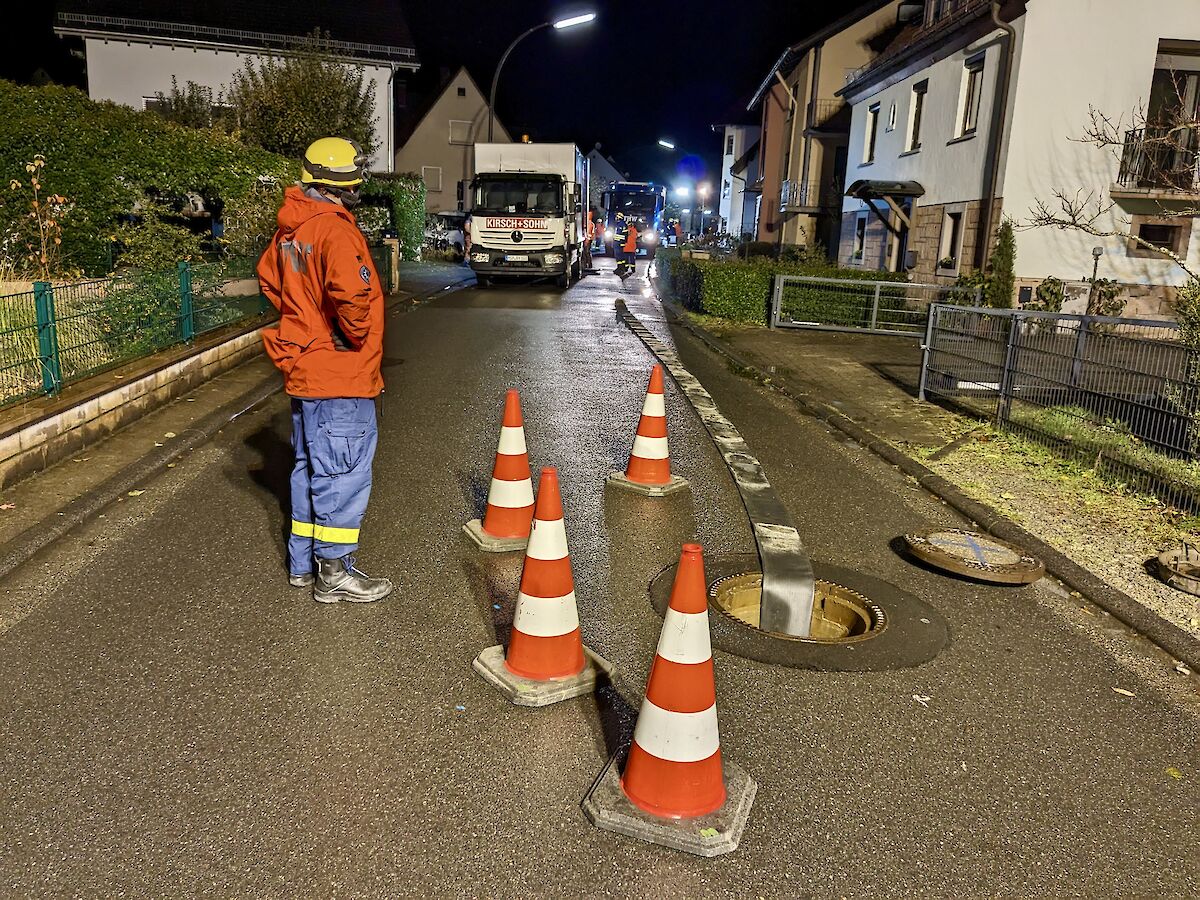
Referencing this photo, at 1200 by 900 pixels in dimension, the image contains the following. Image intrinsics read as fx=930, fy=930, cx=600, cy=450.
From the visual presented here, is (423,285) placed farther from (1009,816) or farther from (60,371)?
(1009,816)

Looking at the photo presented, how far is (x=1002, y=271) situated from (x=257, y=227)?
13.2m

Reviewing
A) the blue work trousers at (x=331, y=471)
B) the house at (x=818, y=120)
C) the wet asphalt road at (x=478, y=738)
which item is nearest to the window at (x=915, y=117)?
the house at (x=818, y=120)

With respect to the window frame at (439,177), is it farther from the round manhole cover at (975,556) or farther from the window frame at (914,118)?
the round manhole cover at (975,556)

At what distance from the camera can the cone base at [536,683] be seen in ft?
11.6

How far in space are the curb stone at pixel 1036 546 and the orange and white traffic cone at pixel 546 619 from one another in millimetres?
2691

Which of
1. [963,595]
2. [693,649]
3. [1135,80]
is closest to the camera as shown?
[693,649]

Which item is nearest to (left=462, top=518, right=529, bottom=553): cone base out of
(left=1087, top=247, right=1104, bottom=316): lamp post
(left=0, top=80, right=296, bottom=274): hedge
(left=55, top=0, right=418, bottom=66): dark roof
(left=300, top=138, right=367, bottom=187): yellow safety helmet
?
(left=300, top=138, right=367, bottom=187): yellow safety helmet

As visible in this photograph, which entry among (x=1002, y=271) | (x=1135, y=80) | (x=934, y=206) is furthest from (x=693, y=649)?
(x=934, y=206)

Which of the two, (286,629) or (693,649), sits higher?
(693,649)

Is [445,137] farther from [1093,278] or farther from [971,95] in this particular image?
[1093,278]

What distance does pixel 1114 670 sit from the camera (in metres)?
4.00

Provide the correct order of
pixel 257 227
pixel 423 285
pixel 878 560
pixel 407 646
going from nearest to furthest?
1. pixel 407 646
2. pixel 878 560
3. pixel 257 227
4. pixel 423 285

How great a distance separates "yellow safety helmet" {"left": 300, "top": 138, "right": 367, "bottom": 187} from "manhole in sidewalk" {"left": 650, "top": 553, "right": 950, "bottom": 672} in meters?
2.37

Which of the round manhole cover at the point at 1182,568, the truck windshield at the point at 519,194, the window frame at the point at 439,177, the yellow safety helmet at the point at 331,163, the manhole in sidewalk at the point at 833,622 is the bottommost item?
the manhole in sidewalk at the point at 833,622
